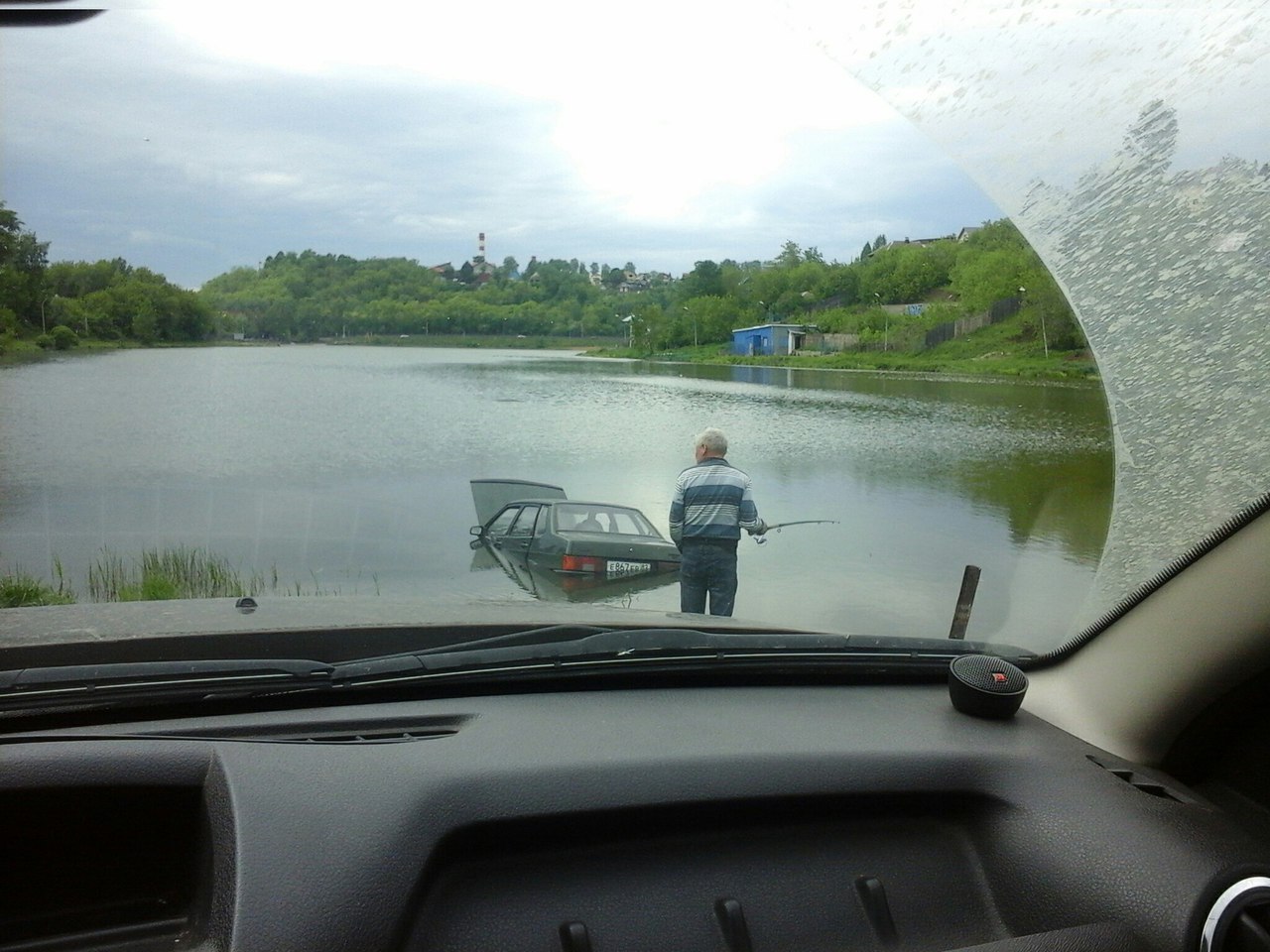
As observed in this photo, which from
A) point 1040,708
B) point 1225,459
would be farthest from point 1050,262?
point 1040,708

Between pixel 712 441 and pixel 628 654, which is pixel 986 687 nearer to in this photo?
pixel 628 654

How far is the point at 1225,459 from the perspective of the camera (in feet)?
9.32

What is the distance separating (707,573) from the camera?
4.25 meters

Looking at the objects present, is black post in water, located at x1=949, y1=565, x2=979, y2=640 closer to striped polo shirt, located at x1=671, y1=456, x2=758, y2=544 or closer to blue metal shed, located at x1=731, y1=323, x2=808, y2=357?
striped polo shirt, located at x1=671, y1=456, x2=758, y2=544

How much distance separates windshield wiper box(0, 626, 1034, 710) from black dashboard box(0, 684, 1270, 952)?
0.08 metres

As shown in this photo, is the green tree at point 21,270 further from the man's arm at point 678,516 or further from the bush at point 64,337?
the man's arm at point 678,516

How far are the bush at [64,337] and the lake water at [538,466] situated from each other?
10 centimetres

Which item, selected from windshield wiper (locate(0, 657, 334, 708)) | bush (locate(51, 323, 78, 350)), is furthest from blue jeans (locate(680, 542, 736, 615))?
bush (locate(51, 323, 78, 350))

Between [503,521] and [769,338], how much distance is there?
1.39 meters

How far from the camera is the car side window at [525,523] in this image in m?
4.09

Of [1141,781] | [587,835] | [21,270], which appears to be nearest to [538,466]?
[21,270]

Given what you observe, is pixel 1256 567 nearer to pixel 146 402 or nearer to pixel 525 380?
pixel 525 380

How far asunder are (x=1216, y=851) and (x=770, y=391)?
8.20ft

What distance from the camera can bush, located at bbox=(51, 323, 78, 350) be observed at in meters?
3.32
